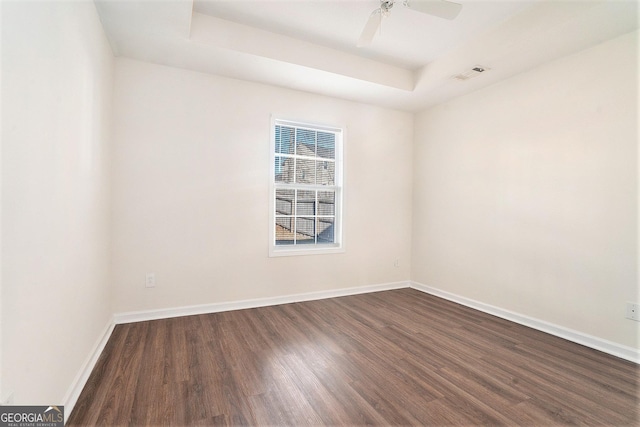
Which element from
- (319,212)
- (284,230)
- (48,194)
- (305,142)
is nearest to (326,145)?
(305,142)

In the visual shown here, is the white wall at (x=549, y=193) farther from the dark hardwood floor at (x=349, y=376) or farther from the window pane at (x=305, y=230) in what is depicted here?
the window pane at (x=305, y=230)

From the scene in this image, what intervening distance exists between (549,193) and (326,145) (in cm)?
249

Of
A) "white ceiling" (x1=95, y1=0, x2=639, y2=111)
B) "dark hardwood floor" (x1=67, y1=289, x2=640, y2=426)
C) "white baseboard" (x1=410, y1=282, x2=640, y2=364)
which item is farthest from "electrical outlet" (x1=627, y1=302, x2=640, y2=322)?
"white ceiling" (x1=95, y1=0, x2=639, y2=111)

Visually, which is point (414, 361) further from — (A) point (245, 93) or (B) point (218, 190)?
(A) point (245, 93)

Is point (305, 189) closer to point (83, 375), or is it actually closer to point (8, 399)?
point (83, 375)

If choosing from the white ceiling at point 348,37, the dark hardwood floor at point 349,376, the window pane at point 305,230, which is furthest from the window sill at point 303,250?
the white ceiling at point 348,37

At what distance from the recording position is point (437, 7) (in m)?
2.04

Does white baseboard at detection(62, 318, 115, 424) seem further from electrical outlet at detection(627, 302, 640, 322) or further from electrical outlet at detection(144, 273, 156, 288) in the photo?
electrical outlet at detection(627, 302, 640, 322)

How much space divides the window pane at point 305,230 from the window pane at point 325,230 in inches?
3.4

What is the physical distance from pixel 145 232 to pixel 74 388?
1.50 metres

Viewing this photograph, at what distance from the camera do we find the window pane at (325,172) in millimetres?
3906

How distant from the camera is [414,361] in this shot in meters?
2.21

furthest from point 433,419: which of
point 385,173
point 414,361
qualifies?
point 385,173

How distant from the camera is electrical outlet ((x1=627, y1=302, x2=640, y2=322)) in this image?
2283mm
